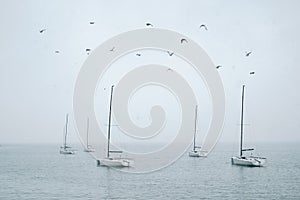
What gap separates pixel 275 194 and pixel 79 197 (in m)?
23.0

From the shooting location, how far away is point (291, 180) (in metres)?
62.2

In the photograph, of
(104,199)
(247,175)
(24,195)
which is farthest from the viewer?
(247,175)

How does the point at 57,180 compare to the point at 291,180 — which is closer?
the point at 57,180

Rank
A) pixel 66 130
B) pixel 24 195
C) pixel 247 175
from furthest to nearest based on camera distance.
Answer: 1. pixel 66 130
2. pixel 247 175
3. pixel 24 195

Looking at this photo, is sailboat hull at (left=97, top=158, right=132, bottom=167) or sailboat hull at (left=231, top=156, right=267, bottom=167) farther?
sailboat hull at (left=231, top=156, right=267, bottom=167)

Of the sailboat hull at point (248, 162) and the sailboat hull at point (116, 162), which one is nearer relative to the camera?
the sailboat hull at point (116, 162)

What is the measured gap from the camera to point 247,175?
216ft

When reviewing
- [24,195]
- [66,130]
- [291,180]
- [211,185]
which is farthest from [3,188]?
[66,130]

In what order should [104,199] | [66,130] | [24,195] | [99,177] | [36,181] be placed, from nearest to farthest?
[104,199]
[24,195]
[36,181]
[99,177]
[66,130]

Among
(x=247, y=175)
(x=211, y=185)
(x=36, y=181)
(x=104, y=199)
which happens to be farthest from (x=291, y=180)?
(x=36, y=181)

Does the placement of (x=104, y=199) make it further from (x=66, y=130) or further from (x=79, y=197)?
(x=66, y=130)

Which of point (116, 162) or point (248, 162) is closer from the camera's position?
point (116, 162)

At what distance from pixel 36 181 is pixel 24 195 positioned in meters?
12.9

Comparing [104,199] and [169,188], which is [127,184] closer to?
[169,188]
